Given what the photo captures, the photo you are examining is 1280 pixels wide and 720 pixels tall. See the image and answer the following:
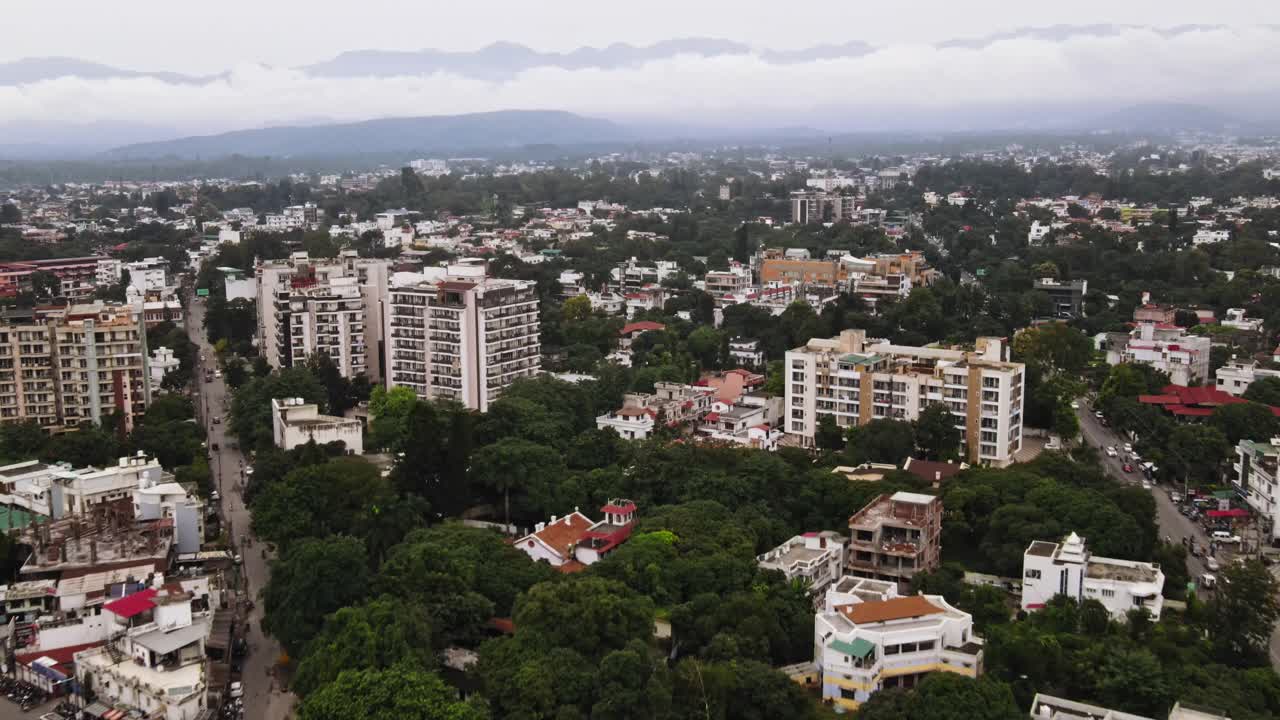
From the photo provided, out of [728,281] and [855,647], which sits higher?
[728,281]

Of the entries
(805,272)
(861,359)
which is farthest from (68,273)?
(861,359)

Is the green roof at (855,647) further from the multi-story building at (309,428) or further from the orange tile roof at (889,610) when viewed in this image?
the multi-story building at (309,428)

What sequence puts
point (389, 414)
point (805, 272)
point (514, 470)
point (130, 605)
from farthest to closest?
point (805, 272), point (389, 414), point (514, 470), point (130, 605)

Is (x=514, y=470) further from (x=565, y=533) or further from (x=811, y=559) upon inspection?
(x=811, y=559)

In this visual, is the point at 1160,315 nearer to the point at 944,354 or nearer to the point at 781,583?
the point at 944,354

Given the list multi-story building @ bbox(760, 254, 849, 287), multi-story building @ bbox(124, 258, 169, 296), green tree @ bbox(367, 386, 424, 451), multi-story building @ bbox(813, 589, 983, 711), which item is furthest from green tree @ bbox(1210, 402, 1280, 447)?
multi-story building @ bbox(124, 258, 169, 296)

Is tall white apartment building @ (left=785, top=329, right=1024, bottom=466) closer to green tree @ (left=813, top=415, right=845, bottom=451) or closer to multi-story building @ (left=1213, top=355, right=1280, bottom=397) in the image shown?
green tree @ (left=813, top=415, right=845, bottom=451)

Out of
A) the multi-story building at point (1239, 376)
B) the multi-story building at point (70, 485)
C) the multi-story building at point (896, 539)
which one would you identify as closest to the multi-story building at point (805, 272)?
the multi-story building at point (1239, 376)
